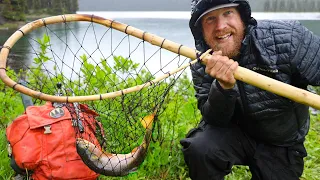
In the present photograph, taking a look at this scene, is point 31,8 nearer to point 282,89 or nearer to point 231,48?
point 231,48

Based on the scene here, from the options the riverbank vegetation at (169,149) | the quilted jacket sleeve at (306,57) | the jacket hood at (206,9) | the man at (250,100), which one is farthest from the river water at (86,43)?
the quilted jacket sleeve at (306,57)

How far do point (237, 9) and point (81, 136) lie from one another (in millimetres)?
1614

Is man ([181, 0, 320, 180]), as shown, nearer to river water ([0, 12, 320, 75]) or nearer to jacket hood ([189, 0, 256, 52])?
jacket hood ([189, 0, 256, 52])

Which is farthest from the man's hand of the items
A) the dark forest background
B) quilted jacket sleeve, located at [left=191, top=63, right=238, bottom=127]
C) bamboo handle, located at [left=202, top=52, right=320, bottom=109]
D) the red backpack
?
the dark forest background

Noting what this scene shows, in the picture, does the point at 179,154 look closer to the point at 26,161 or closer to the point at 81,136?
the point at 81,136

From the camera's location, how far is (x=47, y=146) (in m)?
2.64

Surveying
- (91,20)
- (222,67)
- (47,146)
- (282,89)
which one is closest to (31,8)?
(47,146)

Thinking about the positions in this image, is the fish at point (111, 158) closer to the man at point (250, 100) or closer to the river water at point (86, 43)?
the man at point (250, 100)

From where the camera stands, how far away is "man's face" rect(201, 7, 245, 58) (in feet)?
7.82

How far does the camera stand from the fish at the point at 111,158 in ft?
8.21

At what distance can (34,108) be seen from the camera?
2865 millimetres

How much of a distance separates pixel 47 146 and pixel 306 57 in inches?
82.4

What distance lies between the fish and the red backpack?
0.60 ft

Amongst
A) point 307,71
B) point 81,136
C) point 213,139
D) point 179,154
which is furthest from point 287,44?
point 81,136
